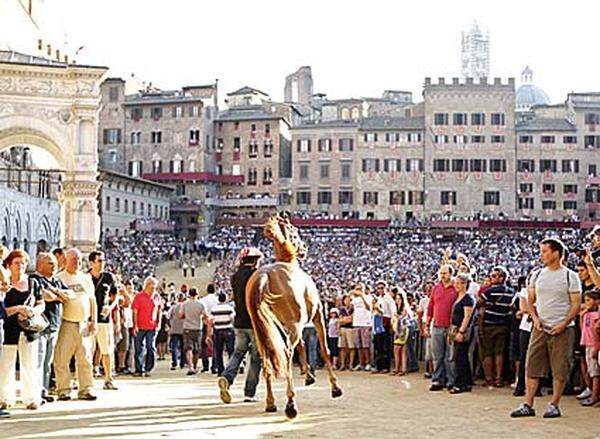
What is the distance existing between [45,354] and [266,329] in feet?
9.83

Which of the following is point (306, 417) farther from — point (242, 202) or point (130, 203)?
point (242, 202)

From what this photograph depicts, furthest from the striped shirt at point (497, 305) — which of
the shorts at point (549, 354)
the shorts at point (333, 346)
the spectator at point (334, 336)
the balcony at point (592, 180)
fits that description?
the balcony at point (592, 180)

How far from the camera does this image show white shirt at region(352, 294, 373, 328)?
18172 mm

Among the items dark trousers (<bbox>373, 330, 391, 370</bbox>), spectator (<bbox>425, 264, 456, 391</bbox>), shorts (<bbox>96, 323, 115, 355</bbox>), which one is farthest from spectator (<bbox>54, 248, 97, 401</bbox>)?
dark trousers (<bbox>373, 330, 391, 370</bbox>)

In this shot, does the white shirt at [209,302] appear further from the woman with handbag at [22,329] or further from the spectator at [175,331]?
the woman with handbag at [22,329]

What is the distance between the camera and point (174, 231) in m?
75.4

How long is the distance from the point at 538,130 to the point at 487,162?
4.73 meters

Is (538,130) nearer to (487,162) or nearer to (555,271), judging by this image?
(487,162)

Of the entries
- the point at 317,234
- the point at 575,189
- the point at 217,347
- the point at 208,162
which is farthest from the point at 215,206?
the point at 217,347

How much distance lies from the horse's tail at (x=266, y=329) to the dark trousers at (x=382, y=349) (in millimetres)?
7563

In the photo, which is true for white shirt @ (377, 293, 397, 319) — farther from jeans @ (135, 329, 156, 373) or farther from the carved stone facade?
the carved stone facade

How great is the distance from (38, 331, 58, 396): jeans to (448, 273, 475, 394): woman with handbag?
543cm

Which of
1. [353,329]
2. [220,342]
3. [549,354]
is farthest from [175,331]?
[549,354]

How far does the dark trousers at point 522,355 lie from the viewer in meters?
13.0
